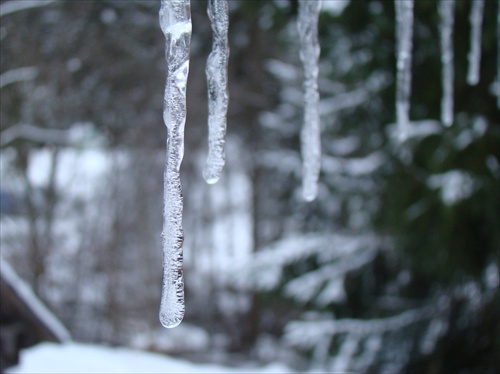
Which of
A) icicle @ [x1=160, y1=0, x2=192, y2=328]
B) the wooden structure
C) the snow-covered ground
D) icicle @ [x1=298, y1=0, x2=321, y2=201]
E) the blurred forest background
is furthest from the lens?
the blurred forest background

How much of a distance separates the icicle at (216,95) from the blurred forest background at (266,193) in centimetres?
215

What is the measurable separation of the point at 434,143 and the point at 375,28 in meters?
1.18

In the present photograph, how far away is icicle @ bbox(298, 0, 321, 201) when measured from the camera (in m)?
2.08

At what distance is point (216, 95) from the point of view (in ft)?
5.50

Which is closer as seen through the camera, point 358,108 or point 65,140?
point 358,108

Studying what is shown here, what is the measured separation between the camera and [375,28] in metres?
4.75

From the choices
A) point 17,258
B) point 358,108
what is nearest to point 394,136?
point 358,108

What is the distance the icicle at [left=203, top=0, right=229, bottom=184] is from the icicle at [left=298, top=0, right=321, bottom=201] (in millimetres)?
508

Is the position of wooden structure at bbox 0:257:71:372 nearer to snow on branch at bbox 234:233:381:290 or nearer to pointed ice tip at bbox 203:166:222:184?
pointed ice tip at bbox 203:166:222:184

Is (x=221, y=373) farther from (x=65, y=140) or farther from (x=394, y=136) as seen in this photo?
(x=65, y=140)

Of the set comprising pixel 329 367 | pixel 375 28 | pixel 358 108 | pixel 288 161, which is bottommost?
pixel 329 367

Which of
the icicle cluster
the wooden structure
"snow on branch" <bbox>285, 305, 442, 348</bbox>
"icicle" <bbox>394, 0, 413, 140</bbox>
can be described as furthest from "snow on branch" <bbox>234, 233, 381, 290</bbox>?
the icicle cluster

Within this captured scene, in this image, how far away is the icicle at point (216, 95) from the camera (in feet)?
5.40

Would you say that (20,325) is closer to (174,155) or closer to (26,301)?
(26,301)
